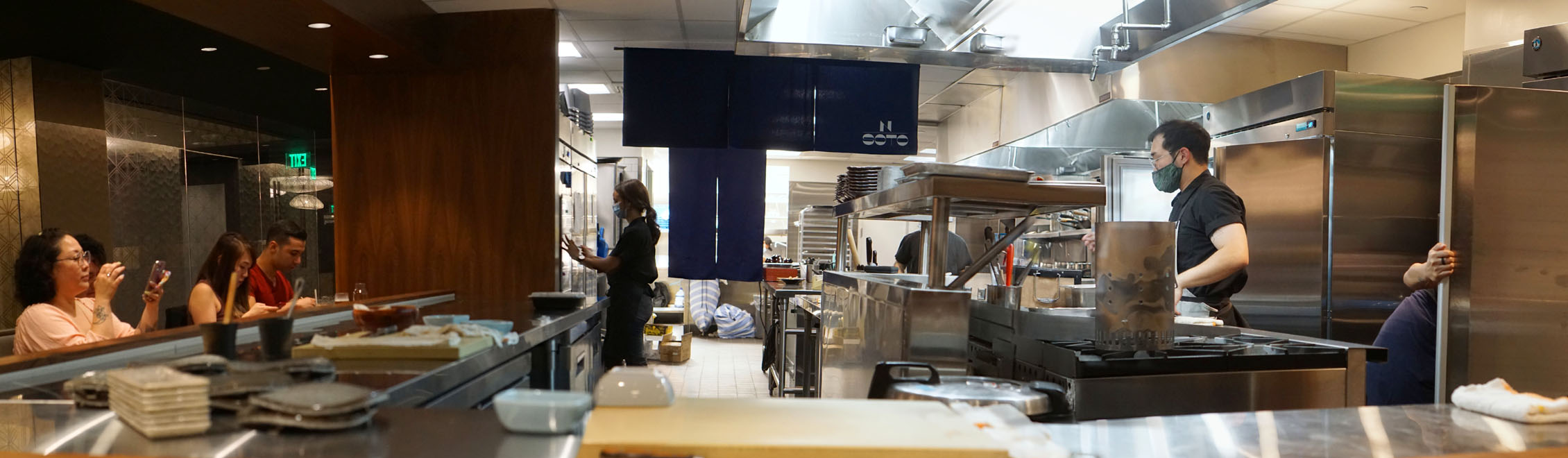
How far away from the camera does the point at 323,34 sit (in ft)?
11.9

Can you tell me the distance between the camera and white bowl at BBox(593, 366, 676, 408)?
944 mm

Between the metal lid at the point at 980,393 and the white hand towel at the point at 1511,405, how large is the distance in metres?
0.66

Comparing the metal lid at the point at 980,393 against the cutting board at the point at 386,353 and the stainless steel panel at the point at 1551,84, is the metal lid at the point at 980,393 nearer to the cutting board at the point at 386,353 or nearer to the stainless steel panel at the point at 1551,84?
the cutting board at the point at 386,353

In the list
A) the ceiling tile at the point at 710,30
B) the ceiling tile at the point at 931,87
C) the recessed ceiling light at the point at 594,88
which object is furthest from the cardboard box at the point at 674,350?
the ceiling tile at the point at 710,30

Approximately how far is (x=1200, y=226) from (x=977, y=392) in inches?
79.7

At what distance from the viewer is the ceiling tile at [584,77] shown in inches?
251

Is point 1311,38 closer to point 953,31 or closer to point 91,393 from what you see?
point 953,31

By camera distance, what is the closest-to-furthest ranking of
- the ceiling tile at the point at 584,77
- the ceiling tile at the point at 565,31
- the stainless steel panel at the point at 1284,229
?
the stainless steel panel at the point at 1284,229 → the ceiling tile at the point at 565,31 → the ceiling tile at the point at 584,77

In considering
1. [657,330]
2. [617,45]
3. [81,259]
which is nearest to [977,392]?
[81,259]

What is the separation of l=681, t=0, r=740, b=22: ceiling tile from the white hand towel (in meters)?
3.62

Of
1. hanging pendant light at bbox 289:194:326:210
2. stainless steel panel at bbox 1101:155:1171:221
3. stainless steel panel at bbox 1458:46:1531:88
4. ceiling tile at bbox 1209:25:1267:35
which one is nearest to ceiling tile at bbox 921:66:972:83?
stainless steel panel at bbox 1101:155:1171:221

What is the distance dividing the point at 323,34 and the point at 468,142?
1.19 meters

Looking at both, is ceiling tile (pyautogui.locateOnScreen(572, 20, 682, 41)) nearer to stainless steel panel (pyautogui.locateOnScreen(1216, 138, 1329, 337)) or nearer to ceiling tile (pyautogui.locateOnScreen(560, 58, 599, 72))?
ceiling tile (pyautogui.locateOnScreen(560, 58, 599, 72))

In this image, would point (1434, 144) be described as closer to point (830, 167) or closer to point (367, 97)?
point (367, 97)
